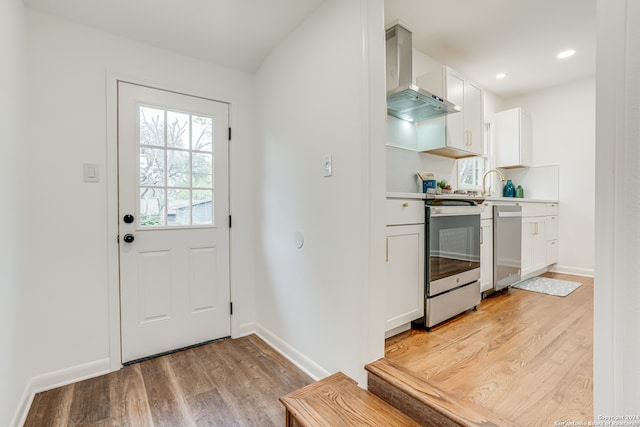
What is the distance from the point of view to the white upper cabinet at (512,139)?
3.85 meters

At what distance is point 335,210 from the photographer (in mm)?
1690

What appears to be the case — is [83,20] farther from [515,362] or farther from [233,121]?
[515,362]

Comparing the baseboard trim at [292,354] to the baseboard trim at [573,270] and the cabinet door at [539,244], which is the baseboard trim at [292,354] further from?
the baseboard trim at [573,270]

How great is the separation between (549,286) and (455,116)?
7.07ft

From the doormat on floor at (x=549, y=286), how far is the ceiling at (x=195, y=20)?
3.38m

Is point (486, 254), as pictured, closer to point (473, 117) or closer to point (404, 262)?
point (404, 262)

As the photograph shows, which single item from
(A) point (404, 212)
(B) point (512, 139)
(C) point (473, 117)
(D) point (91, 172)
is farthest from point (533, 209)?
(D) point (91, 172)

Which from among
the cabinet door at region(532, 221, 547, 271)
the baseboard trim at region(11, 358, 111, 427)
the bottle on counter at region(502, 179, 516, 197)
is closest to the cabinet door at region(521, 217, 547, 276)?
the cabinet door at region(532, 221, 547, 271)

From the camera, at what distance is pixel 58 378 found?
1.80m

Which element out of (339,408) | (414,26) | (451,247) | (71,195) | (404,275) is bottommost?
(339,408)

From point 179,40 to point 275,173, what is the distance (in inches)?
46.3

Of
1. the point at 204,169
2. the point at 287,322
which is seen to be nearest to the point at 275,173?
the point at 204,169

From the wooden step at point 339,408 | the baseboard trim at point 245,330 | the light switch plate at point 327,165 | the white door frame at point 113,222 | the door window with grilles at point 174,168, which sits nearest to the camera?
the wooden step at point 339,408

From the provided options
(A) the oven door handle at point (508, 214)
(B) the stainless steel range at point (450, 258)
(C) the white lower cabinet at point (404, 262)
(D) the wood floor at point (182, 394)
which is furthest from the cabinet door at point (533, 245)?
(D) the wood floor at point (182, 394)
